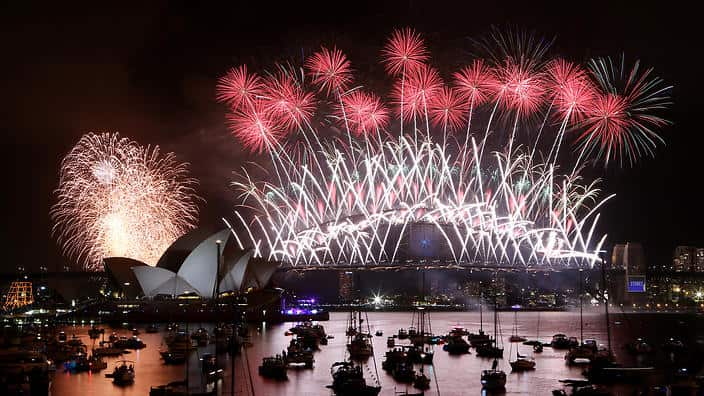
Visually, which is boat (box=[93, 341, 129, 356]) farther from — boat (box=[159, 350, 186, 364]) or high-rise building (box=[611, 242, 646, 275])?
high-rise building (box=[611, 242, 646, 275])

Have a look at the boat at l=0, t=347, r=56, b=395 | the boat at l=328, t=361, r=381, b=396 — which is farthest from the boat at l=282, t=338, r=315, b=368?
the boat at l=0, t=347, r=56, b=395

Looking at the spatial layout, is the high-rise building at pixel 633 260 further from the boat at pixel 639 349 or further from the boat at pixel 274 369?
the boat at pixel 274 369

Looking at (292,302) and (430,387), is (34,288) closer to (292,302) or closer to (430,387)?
(292,302)

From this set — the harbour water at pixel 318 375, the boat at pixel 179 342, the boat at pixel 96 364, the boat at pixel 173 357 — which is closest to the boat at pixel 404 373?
the harbour water at pixel 318 375

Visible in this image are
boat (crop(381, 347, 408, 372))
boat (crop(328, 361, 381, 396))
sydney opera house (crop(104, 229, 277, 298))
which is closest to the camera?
boat (crop(328, 361, 381, 396))

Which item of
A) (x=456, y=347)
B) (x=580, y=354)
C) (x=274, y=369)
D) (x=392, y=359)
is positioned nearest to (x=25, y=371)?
(x=274, y=369)

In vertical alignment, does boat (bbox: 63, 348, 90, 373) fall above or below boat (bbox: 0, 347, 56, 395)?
below

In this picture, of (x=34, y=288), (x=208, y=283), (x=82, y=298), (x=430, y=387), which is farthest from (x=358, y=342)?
(x=34, y=288)

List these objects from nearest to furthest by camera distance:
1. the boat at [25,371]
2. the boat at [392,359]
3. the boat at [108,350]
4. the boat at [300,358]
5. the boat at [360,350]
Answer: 1. the boat at [25,371]
2. the boat at [392,359]
3. the boat at [300,358]
4. the boat at [108,350]
5. the boat at [360,350]
